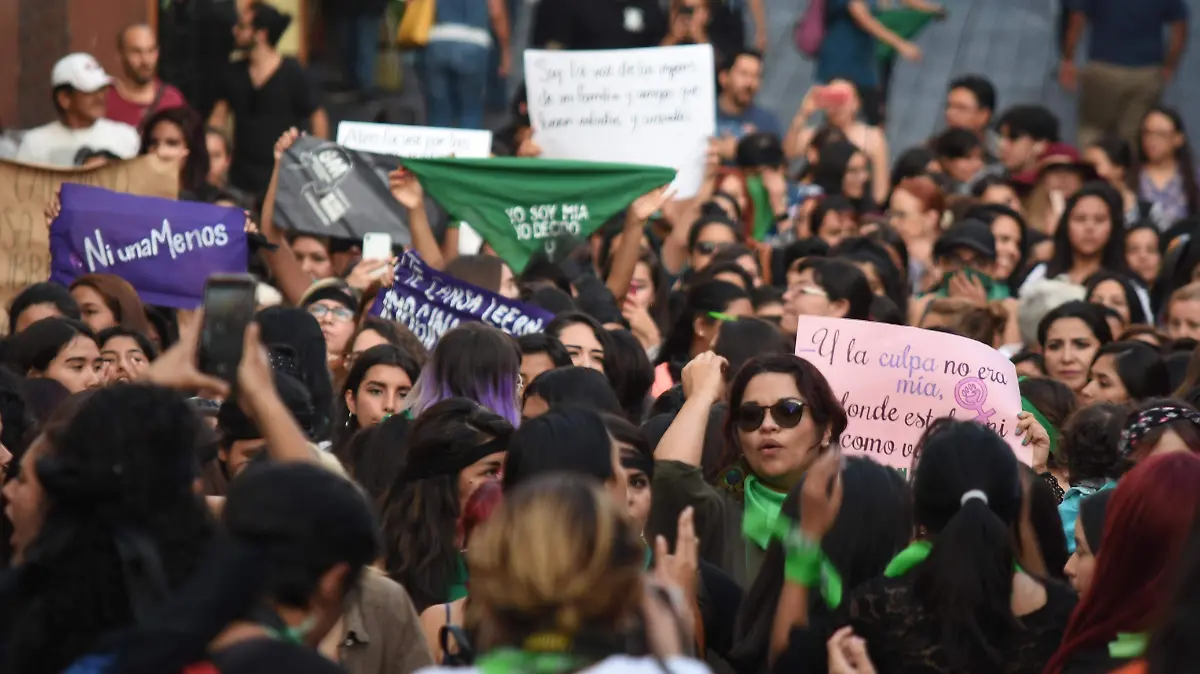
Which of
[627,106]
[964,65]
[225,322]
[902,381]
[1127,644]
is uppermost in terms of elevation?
[964,65]

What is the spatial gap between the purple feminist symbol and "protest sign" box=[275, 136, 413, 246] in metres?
4.98

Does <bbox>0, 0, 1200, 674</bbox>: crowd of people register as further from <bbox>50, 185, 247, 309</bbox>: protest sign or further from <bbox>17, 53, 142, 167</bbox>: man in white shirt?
<bbox>50, 185, 247, 309</bbox>: protest sign

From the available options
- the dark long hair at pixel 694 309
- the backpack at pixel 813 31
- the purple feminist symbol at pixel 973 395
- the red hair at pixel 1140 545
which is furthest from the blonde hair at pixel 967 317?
the backpack at pixel 813 31

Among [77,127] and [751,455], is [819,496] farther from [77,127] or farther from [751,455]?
[77,127]

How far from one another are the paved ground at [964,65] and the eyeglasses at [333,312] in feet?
29.5

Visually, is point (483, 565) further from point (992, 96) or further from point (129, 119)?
point (992, 96)

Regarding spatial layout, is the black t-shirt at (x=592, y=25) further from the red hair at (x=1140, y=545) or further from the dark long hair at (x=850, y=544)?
the red hair at (x=1140, y=545)

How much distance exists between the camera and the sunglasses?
620 cm

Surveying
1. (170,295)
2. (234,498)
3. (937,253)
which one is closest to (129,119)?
(170,295)

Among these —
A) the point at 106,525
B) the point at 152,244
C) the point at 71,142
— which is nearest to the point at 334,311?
the point at 152,244

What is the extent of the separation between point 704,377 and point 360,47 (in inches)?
452

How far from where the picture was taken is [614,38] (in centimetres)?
1639

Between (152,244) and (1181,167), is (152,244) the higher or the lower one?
the lower one

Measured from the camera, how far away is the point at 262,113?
14.4m
